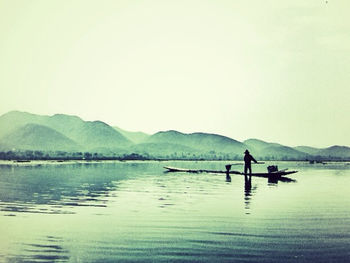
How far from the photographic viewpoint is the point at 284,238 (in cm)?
1631

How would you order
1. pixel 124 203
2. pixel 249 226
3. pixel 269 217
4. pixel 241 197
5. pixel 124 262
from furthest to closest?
pixel 241 197, pixel 124 203, pixel 269 217, pixel 249 226, pixel 124 262

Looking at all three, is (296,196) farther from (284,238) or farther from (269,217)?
(284,238)

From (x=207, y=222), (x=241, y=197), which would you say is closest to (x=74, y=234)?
(x=207, y=222)

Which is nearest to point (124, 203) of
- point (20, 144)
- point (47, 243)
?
point (47, 243)

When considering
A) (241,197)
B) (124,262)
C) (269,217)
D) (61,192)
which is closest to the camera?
(124,262)

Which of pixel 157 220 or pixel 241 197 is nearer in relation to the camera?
pixel 157 220

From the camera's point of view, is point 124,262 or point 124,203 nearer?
point 124,262

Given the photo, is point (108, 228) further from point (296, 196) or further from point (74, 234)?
point (296, 196)

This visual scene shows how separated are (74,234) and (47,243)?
4.98 ft

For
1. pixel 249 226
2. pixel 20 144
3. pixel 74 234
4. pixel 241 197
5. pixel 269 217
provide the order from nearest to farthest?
1. pixel 74 234
2. pixel 249 226
3. pixel 269 217
4. pixel 241 197
5. pixel 20 144

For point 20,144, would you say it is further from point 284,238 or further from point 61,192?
point 284,238

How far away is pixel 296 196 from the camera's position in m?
30.4

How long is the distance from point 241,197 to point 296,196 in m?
4.00

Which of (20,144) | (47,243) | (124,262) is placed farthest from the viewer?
(20,144)
